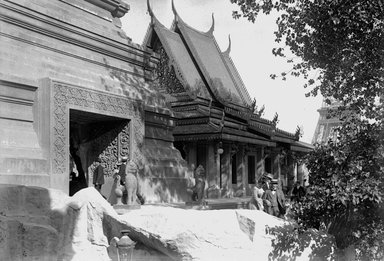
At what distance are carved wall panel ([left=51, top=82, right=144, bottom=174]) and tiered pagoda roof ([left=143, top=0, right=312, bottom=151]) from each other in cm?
722

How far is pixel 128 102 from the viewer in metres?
11.1

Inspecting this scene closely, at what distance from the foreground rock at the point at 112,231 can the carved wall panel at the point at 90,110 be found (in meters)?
2.25

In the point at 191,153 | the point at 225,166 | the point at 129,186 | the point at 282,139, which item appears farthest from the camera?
the point at 282,139

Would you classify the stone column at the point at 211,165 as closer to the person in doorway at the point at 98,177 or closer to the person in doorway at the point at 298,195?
the person in doorway at the point at 298,195

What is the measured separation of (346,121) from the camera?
6328 millimetres

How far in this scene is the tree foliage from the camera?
536 cm

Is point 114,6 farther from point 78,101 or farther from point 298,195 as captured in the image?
point 298,195

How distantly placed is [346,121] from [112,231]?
147 inches

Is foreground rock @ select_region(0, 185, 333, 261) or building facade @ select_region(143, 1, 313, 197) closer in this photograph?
foreground rock @ select_region(0, 185, 333, 261)

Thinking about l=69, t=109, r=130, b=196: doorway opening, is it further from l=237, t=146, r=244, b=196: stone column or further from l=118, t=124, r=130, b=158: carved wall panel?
l=237, t=146, r=244, b=196: stone column

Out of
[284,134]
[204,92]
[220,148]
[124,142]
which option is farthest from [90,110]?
[284,134]

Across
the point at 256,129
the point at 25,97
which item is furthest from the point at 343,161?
the point at 256,129

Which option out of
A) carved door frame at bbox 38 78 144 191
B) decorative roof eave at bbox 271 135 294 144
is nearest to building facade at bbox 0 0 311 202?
carved door frame at bbox 38 78 144 191

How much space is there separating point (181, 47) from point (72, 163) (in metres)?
14.4
